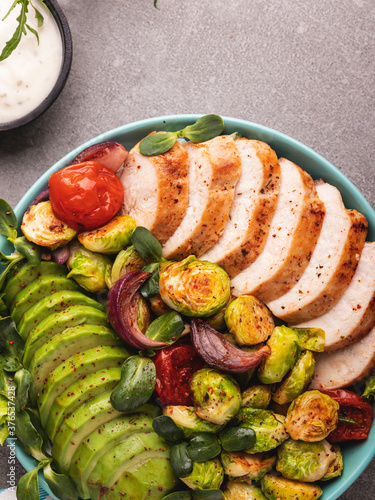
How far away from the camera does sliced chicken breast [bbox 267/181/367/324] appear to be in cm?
244

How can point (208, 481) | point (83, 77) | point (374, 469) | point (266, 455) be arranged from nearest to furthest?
point (208, 481), point (266, 455), point (374, 469), point (83, 77)

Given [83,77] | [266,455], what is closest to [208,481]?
[266,455]

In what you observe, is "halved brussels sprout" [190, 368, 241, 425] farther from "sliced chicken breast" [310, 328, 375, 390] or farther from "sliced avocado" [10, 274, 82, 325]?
"sliced avocado" [10, 274, 82, 325]

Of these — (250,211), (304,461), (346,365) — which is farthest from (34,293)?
(346,365)

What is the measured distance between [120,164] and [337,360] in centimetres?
159

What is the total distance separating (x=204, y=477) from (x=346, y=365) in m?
0.94

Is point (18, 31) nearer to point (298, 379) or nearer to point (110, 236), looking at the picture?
point (110, 236)

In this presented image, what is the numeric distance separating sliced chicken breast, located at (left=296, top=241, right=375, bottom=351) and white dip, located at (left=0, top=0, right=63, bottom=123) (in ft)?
6.69

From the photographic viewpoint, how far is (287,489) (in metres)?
2.33

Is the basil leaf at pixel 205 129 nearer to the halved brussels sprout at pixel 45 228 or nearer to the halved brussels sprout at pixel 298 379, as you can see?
the halved brussels sprout at pixel 45 228

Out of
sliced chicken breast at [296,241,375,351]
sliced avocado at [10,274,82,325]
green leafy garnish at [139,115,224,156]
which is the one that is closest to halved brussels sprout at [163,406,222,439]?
sliced chicken breast at [296,241,375,351]

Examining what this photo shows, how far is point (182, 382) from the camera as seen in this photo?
245 centimetres

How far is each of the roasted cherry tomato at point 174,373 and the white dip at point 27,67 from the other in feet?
5.39

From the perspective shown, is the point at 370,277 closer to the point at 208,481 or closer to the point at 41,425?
the point at 208,481
